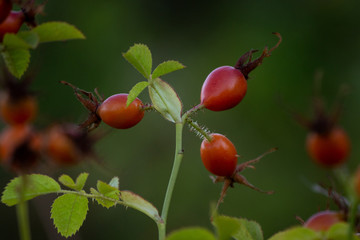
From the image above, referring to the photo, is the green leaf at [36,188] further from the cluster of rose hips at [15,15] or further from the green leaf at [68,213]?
the cluster of rose hips at [15,15]

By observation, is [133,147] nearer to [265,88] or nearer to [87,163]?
[265,88]

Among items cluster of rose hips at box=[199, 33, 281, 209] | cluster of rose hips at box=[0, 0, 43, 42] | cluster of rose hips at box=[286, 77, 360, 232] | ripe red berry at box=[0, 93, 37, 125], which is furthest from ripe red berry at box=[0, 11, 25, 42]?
cluster of rose hips at box=[286, 77, 360, 232]

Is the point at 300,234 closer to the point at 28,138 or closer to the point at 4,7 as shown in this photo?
the point at 28,138

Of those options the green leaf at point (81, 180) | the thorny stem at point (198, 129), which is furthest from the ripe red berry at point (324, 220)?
the green leaf at point (81, 180)

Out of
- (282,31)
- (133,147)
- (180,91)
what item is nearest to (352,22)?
(282,31)

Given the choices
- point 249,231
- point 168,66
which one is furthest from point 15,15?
point 249,231
